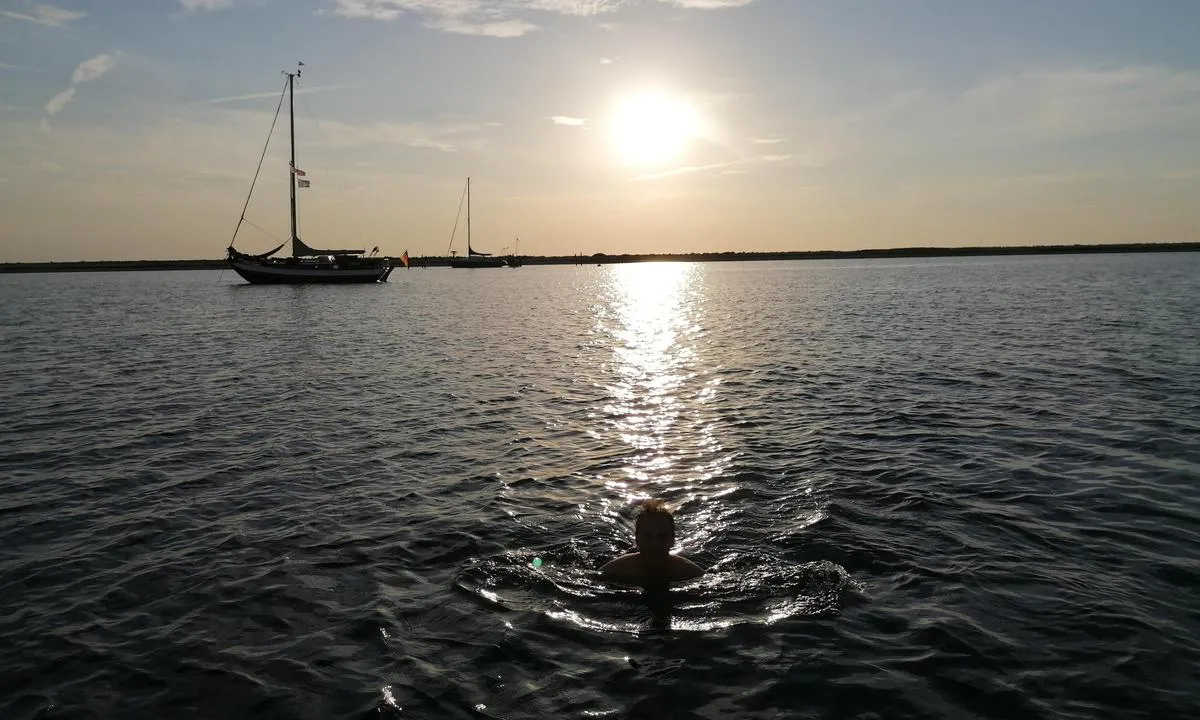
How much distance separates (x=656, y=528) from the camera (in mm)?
8234

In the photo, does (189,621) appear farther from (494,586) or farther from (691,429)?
(691,429)

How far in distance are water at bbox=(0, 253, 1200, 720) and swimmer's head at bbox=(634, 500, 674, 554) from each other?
2.23ft

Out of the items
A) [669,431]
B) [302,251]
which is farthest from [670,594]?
[302,251]

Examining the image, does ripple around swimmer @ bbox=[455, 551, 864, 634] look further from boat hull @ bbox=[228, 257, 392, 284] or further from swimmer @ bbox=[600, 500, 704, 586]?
boat hull @ bbox=[228, 257, 392, 284]

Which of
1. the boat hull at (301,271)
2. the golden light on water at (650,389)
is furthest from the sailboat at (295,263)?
the golden light on water at (650,389)

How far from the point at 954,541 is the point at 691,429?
7.93 meters

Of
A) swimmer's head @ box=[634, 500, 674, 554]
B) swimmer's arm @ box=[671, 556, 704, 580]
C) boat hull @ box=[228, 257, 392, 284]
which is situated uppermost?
boat hull @ box=[228, 257, 392, 284]

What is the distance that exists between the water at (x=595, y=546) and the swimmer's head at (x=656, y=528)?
2.23 ft

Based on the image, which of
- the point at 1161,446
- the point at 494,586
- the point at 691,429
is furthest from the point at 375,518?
the point at 1161,446

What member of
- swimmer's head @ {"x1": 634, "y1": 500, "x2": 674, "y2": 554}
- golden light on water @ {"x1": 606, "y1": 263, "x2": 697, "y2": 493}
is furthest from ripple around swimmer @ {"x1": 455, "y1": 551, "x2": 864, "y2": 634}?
golden light on water @ {"x1": 606, "y1": 263, "x2": 697, "y2": 493}

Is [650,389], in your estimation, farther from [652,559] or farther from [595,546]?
[652,559]

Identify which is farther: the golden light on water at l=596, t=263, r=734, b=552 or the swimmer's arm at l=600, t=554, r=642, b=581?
the golden light on water at l=596, t=263, r=734, b=552

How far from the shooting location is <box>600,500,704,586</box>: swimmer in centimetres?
826

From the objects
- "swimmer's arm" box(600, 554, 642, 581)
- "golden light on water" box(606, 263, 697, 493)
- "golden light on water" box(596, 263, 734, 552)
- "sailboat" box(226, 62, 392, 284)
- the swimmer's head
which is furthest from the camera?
"sailboat" box(226, 62, 392, 284)
